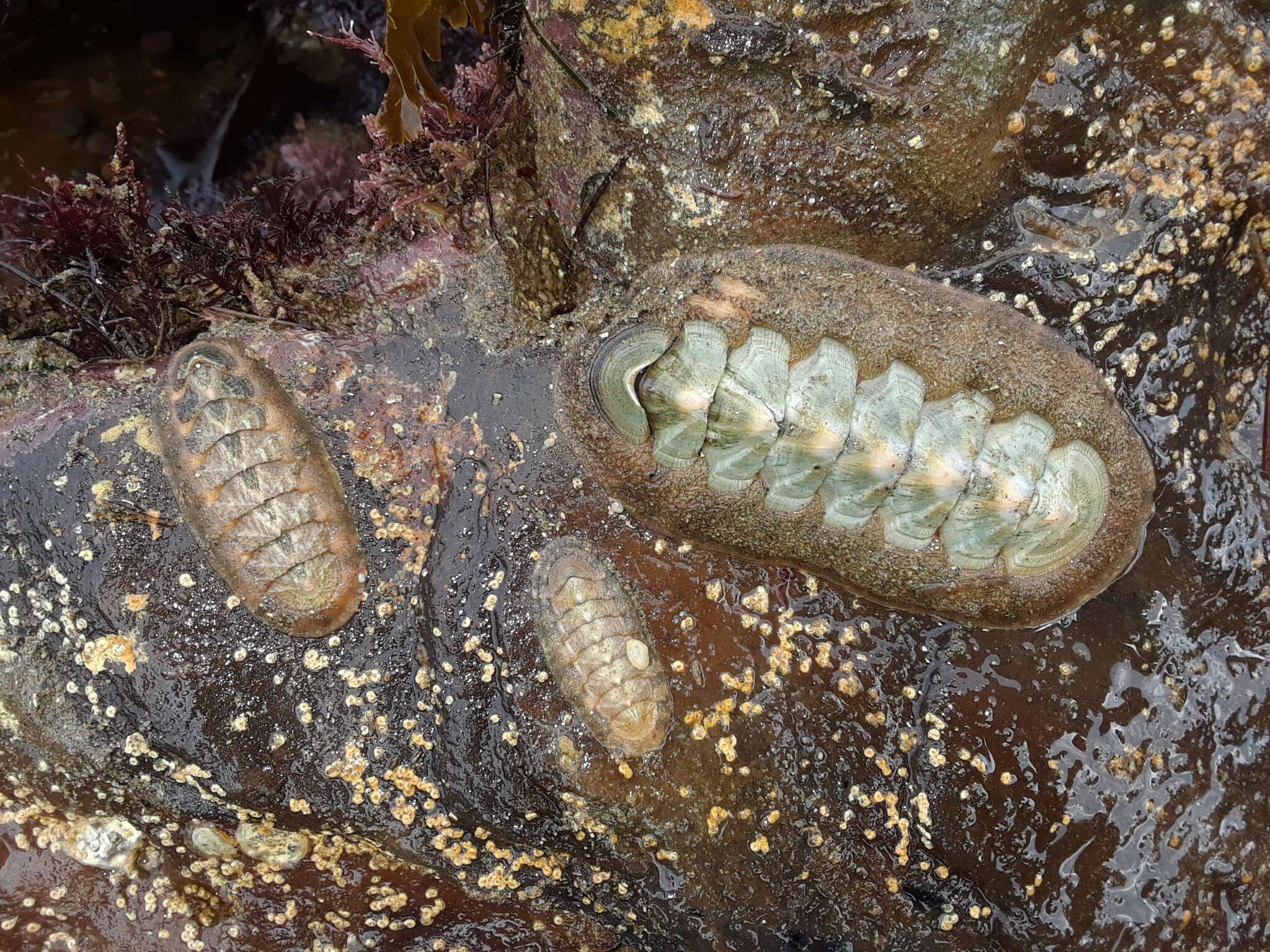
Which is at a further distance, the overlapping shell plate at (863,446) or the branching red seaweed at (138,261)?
the branching red seaweed at (138,261)

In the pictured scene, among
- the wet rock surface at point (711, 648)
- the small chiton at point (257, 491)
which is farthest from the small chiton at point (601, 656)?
the small chiton at point (257, 491)

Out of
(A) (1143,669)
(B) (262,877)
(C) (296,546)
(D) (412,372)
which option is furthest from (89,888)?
(A) (1143,669)

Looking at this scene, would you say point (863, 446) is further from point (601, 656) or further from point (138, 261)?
point (138, 261)

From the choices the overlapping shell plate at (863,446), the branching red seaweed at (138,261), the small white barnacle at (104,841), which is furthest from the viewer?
the small white barnacle at (104,841)

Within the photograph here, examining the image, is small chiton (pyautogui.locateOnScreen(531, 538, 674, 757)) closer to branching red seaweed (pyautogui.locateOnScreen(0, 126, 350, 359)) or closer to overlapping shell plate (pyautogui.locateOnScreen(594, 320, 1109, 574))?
overlapping shell plate (pyautogui.locateOnScreen(594, 320, 1109, 574))

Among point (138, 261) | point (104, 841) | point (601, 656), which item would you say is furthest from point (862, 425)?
point (104, 841)

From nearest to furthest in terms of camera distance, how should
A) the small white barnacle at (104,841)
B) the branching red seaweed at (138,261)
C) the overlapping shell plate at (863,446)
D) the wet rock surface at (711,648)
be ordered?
the overlapping shell plate at (863,446), the wet rock surface at (711,648), the branching red seaweed at (138,261), the small white barnacle at (104,841)

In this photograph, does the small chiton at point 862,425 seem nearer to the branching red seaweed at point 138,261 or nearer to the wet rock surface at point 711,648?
the wet rock surface at point 711,648

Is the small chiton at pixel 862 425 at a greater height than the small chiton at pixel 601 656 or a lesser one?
greater
